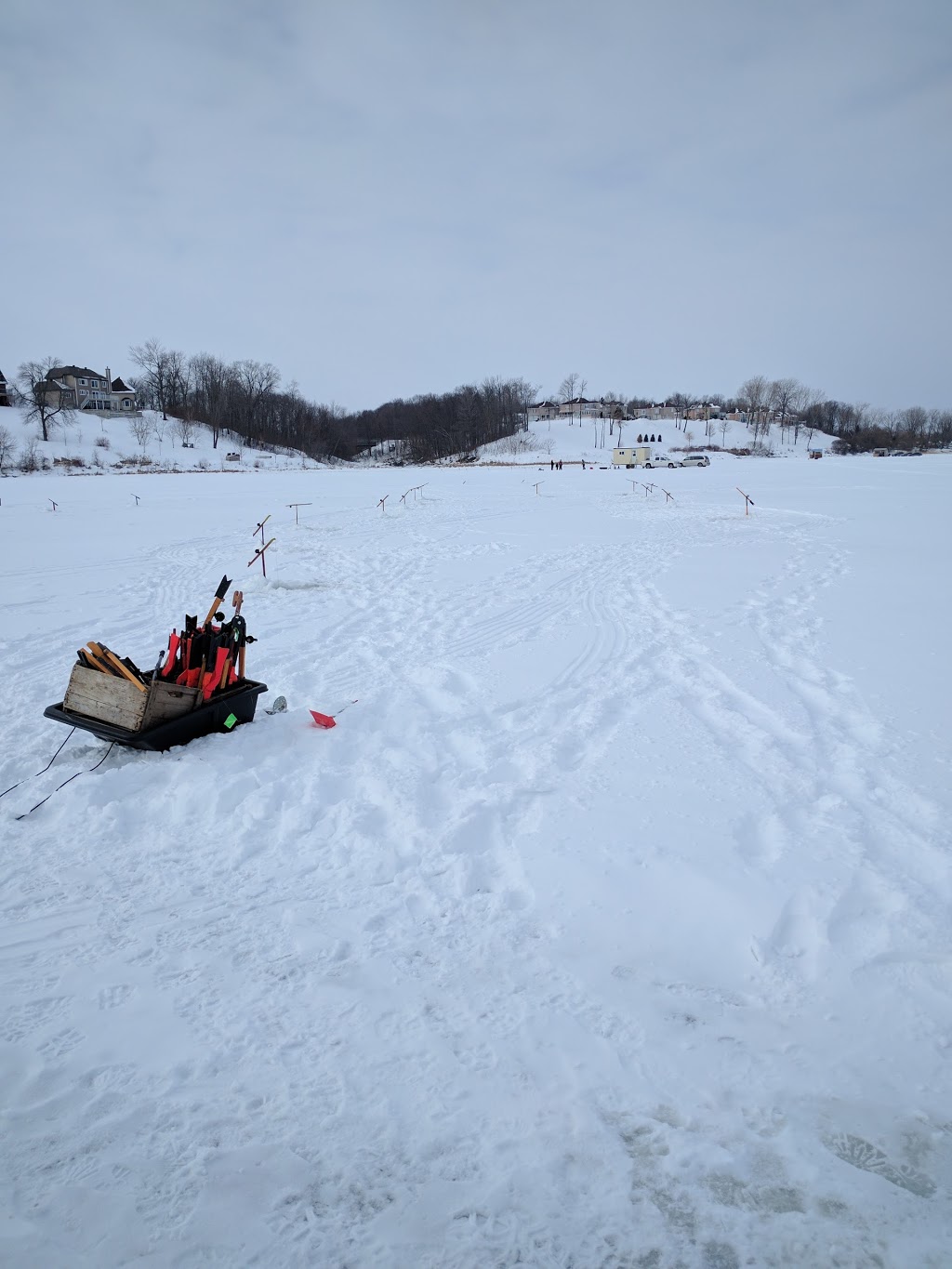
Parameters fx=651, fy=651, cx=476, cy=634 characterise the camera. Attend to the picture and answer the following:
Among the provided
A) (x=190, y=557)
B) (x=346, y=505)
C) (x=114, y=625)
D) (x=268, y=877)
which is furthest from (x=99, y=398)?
(x=268, y=877)

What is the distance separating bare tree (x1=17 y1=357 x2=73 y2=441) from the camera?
215 ft

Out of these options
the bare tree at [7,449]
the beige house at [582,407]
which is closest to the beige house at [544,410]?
the beige house at [582,407]

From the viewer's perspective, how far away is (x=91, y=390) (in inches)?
3501

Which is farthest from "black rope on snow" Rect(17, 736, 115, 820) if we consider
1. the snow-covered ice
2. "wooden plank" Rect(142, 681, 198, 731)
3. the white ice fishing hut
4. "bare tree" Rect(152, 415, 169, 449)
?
"bare tree" Rect(152, 415, 169, 449)

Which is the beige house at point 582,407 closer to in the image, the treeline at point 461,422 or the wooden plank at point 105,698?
the treeline at point 461,422

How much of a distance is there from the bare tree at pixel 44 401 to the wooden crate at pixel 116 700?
7281 centimetres

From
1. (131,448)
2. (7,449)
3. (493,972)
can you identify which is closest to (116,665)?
(493,972)

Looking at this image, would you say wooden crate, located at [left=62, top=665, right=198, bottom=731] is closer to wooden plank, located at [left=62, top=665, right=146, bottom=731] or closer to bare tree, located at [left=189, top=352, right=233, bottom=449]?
wooden plank, located at [left=62, top=665, right=146, bottom=731]

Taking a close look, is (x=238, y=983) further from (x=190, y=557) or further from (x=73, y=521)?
(x=73, y=521)

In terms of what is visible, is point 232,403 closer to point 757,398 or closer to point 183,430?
point 183,430

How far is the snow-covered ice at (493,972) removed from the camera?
2148mm

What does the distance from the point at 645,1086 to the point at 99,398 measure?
10361 centimetres

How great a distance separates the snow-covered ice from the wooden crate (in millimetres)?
340

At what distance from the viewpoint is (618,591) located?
11.3 meters
